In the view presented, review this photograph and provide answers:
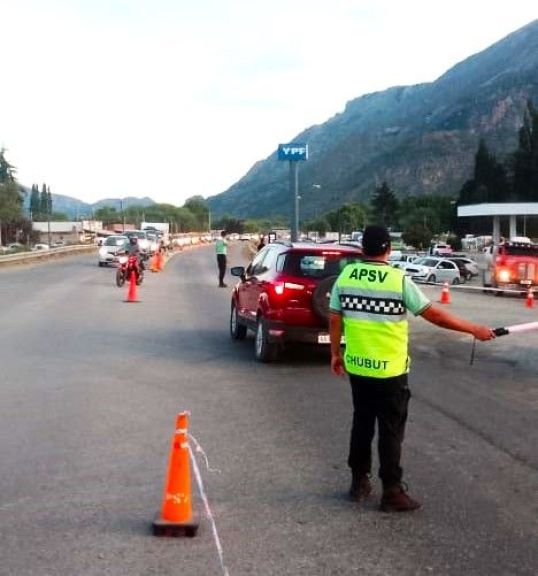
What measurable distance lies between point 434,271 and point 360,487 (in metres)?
45.1

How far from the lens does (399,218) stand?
15500 cm

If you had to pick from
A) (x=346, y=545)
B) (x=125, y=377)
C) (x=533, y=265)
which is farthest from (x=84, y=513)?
(x=533, y=265)

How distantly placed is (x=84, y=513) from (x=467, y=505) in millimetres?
2439

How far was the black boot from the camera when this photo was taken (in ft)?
17.7

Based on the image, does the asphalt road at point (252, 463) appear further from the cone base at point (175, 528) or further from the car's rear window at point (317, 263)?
the car's rear window at point (317, 263)

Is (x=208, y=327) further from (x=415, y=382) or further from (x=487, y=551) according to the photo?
(x=487, y=551)

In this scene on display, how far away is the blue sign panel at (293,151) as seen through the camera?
94.3ft

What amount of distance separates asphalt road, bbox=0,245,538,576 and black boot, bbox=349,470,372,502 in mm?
123

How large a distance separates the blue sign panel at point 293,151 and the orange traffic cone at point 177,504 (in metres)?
24.4

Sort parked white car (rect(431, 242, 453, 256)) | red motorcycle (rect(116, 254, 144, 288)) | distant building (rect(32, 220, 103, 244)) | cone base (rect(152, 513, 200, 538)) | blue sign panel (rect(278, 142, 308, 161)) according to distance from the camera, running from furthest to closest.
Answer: distant building (rect(32, 220, 103, 244))
parked white car (rect(431, 242, 453, 256))
blue sign panel (rect(278, 142, 308, 161))
red motorcycle (rect(116, 254, 144, 288))
cone base (rect(152, 513, 200, 538))

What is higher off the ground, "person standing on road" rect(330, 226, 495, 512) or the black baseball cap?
the black baseball cap

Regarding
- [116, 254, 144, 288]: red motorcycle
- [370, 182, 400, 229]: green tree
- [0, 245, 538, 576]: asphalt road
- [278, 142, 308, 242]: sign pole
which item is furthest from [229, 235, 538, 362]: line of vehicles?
[370, 182, 400, 229]: green tree

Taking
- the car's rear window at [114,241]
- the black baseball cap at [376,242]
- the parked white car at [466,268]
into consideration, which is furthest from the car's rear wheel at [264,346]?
the parked white car at [466,268]

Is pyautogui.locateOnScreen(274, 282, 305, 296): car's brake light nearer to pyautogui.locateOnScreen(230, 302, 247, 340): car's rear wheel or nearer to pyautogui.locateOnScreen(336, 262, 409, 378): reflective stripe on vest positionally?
pyautogui.locateOnScreen(230, 302, 247, 340): car's rear wheel
